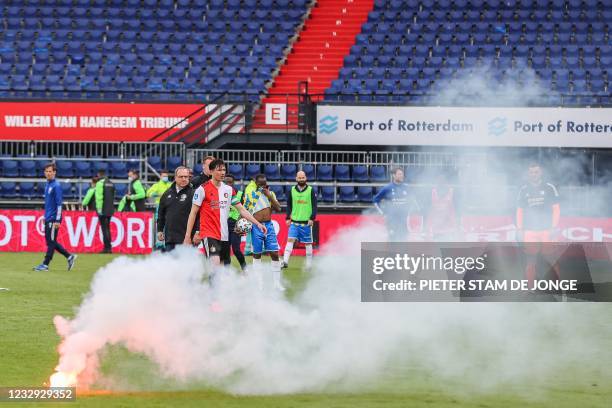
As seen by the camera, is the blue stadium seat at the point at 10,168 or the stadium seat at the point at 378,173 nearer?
the stadium seat at the point at 378,173

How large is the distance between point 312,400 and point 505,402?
5.03 ft

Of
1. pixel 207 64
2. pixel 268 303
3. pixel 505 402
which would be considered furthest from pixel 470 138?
pixel 505 402

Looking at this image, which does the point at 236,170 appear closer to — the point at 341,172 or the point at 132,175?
the point at 341,172

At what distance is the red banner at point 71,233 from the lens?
1126 inches

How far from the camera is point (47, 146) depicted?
30.9 meters

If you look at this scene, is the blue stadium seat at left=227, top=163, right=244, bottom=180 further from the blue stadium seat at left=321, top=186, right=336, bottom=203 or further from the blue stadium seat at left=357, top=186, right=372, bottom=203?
the blue stadium seat at left=357, top=186, right=372, bottom=203

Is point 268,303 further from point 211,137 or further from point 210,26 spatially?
point 210,26

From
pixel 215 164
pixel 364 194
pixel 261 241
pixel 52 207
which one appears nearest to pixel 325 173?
pixel 364 194

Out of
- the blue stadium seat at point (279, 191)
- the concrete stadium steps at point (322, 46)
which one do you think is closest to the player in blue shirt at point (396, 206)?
the blue stadium seat at point (279, 191)

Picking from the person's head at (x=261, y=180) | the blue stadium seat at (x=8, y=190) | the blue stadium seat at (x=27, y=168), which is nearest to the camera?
the person's head at (x=261, y=180)

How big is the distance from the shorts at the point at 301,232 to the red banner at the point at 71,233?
24.0 ft

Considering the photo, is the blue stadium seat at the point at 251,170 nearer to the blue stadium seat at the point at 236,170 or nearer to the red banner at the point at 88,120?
the blue stadium seat at the point at 236,170

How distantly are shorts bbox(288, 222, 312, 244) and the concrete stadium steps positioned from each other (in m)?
10.3

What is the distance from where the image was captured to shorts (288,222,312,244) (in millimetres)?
22297
